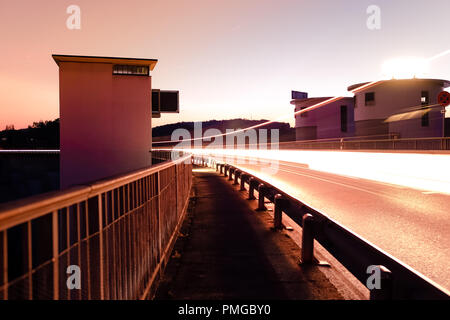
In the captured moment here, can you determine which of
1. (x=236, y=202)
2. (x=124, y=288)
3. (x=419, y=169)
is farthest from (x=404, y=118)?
(x=124, y=288)

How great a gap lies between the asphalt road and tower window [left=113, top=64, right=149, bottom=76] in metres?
18.6

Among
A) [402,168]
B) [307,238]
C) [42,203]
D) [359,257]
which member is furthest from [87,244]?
[402,168]

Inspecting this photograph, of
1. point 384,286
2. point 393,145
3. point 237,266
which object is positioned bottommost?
point 237,266

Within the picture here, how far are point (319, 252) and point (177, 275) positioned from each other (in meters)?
2.43

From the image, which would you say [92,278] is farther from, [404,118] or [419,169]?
[404,118]

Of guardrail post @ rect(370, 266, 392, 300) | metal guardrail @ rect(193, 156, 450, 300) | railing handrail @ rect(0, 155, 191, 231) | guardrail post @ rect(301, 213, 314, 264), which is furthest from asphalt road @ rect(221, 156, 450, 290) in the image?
railing handrail @ rect(0, 155, 191, 231)

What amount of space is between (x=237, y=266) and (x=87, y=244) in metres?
3.08

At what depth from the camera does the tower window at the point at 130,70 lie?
88.9 ft

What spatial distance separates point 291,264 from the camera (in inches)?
203

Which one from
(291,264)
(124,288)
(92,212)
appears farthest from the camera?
(291,264)

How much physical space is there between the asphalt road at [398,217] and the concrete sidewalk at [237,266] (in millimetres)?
1587

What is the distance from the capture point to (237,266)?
5.08 meters

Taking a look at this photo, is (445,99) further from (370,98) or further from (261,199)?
(370,98)

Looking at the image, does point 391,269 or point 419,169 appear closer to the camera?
point 391,269
